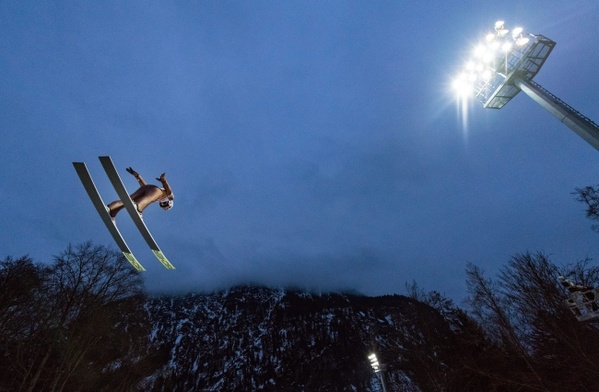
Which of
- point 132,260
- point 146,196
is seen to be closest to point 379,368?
point 132,260

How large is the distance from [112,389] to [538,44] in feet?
113

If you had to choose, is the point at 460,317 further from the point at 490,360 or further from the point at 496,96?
the point at 496,96

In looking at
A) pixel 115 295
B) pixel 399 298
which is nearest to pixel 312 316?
pixel 399 298

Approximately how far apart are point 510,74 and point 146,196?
16.1 m

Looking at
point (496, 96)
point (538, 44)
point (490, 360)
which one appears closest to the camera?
point (538, 44)

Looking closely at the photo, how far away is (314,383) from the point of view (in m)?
102

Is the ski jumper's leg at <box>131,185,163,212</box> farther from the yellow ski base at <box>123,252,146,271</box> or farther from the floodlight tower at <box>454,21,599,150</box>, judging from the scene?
the floodlight tower at <box>454,21,599,150</box>

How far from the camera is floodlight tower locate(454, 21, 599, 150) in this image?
9607 mm

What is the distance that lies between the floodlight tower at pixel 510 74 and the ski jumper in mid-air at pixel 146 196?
12.9 metres

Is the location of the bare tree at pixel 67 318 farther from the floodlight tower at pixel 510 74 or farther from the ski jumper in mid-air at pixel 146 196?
the floodlight tower at pixel 510 74

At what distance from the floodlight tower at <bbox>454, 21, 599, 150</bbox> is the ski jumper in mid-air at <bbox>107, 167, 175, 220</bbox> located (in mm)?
12904

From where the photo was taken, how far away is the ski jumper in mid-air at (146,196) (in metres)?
7.73

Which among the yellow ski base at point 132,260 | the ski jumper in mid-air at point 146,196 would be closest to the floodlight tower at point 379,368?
the yellow ski base at point 132,260

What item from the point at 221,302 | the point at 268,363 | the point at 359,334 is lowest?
the point at 268,363
